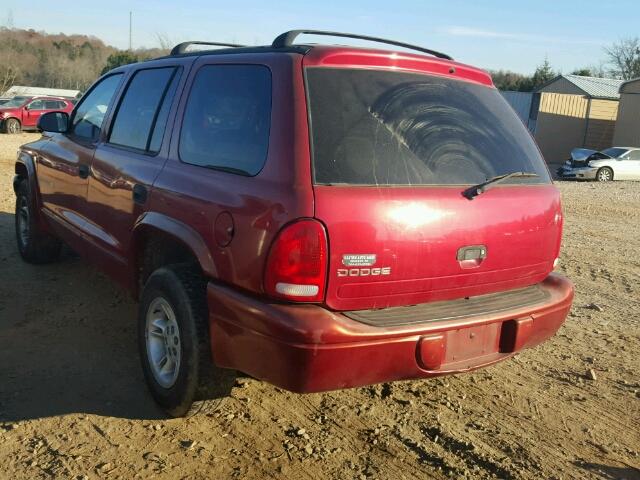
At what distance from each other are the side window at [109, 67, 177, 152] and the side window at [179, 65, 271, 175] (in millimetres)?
305

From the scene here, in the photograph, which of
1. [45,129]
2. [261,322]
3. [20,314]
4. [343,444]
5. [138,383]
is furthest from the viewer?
[45,129]

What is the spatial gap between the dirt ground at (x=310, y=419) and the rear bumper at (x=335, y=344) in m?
0.49

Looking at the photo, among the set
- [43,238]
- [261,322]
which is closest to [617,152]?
[43,238]

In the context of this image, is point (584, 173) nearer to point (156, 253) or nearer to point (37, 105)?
point (156, 253)

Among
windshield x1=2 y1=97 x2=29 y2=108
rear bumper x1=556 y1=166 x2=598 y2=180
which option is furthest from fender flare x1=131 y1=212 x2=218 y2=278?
windshield x1=2 y1=97 x2=29 y2=108

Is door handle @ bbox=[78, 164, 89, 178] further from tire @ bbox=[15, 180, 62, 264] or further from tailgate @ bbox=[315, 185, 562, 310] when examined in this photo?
tailgate @ bbox=[315, 185, 562, 310]

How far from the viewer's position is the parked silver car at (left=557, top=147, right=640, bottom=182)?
22.5 metres

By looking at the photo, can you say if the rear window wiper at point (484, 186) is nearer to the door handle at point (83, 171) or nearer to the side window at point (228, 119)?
the side window at point (228, 119)

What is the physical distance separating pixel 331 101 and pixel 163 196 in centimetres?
113

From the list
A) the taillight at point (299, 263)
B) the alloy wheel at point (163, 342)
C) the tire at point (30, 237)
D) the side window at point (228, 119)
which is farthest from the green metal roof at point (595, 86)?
the taillight at point (299, 263)

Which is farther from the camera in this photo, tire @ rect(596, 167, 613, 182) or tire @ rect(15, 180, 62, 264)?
tire @ rect(596, 167, 613, 182)

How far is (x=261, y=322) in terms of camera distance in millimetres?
2719

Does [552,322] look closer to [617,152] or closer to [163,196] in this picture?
[163,196]

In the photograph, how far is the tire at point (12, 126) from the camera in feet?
86.6
